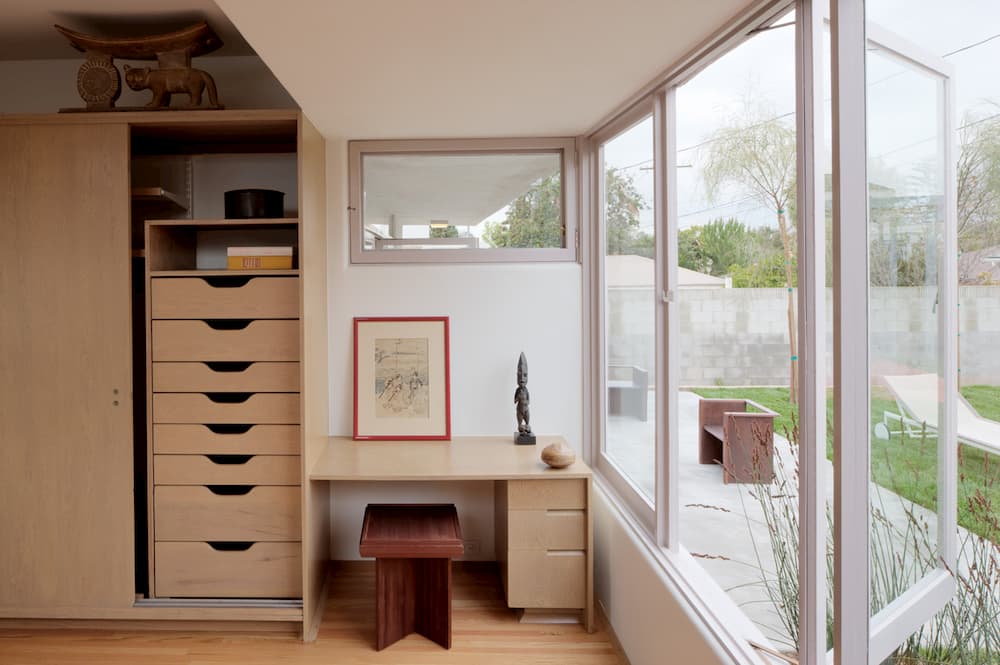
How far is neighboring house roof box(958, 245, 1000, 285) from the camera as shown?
92 cm

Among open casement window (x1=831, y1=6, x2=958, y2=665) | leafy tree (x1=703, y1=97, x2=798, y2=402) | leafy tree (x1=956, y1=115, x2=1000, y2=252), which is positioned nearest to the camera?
leafy tree (x1=956, y1=115, x2=1000, y2=252)

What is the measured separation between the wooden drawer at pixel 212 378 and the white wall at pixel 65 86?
4.25 feet

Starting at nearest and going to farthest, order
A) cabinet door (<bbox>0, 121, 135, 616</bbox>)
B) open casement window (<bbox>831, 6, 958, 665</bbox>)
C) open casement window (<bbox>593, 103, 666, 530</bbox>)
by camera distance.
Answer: open casement window (<bbox>831, 6, 958, 665</bbox>), open casement window (<bbox>593, 103, 666, 530</bbox>), cabinet door (<bbox>0, 121, 135, 616</bbox>)

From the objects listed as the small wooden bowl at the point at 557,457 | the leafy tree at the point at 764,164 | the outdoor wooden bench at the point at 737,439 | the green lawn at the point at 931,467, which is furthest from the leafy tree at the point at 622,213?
the green lawn at the point at 931,467

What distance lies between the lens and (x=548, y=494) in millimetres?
2441

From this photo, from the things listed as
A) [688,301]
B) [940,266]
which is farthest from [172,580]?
[940,266]

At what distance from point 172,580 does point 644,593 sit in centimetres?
185

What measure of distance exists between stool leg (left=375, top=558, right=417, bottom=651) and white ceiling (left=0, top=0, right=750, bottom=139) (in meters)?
1.77

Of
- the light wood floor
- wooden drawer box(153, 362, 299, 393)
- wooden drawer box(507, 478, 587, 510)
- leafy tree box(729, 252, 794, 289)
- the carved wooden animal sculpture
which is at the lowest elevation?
the light wood floor

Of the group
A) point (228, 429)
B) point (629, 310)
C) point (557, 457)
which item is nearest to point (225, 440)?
point (228, 429)

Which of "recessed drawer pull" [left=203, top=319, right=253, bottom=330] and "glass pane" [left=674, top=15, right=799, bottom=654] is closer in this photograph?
"glass pane" [left=674, top=15, right=799, bottom=654]

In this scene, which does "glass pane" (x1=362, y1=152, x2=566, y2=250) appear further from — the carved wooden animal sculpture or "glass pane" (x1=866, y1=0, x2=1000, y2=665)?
"glass pane" (x1=866, y1=0, x2=1000, y2=665)

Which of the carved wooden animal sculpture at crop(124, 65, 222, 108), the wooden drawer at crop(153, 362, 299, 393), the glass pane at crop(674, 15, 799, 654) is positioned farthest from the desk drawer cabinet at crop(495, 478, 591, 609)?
the carved wooden animal sculpture at crop(124, 65, 222, 108)

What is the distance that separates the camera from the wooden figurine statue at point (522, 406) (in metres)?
2.85
